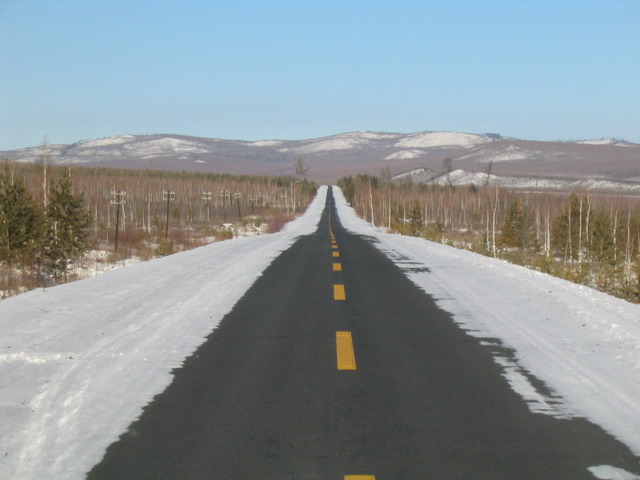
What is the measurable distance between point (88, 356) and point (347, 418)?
3.30 metres

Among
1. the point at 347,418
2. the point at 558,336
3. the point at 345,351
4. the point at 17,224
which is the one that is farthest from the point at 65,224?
the point at 347,418

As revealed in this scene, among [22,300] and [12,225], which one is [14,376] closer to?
[22,300]

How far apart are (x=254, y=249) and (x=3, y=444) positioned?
18.1 meters

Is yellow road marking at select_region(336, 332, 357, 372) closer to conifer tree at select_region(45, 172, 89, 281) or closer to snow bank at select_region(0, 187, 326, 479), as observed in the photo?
snow bank at select_region(0, 187, 326, 479)

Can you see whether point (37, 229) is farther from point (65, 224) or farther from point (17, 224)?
point (65, 224)

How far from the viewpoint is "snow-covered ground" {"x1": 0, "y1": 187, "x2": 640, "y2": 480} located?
15.9 ft

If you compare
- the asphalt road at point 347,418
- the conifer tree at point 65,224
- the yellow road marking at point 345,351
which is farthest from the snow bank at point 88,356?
the conifer tree at point 65,224

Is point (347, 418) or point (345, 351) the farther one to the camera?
point (345, 351)

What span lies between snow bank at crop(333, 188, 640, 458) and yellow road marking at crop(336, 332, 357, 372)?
164 cm

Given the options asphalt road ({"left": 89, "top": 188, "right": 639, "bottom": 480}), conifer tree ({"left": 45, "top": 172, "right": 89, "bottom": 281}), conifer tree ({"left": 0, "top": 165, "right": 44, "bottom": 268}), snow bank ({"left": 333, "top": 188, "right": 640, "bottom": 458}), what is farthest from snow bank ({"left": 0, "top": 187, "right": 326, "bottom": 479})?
conifer tree ({"left": 45, "top": 172, "right": 89, "bottom": 281})

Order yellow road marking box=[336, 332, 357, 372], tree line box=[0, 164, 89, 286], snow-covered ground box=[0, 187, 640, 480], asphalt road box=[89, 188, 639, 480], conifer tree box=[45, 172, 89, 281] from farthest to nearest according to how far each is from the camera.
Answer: conifer tree box=[45, 172, 89, 281], tree line box=[0, 164, 89, 286], yellow road marking box=[336, 332, 357, 372], snow-covered ground box=[0, 187, 640, 480], asphalt road box=[89, 188, 639, 480]

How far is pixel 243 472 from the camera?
163 inches

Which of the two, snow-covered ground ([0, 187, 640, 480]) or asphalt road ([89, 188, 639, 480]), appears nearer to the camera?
asphalt road ([89, 188, 639, 480])

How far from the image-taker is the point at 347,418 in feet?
16.9
